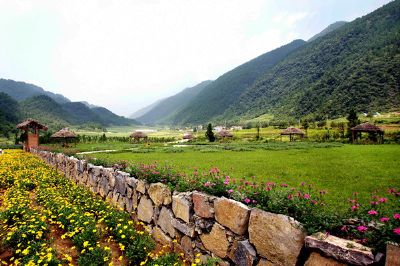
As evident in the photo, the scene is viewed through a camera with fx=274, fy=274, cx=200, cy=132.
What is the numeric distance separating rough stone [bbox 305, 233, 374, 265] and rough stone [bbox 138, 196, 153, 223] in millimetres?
4064

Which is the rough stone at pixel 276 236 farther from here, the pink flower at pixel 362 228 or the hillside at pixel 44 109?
the hillside at pixel 44 109

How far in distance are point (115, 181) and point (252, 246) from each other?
5441 mm

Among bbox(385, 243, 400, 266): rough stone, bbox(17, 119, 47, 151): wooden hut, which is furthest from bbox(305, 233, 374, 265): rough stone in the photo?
bbox(17, 119, 47, 151): wooden hut

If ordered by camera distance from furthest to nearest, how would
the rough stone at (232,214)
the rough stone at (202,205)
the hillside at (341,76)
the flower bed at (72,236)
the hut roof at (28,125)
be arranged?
1. the hillside at (341,76)
2. the hut roof at (28,125)
3. the flower bed at (72,236)
4. the rough stone at (202,205)
5. the rough stone at (232,214)

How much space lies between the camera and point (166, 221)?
5.68m

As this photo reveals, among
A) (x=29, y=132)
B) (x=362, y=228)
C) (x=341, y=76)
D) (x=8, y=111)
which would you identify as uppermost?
(x=341, y=76)

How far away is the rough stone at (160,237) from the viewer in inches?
221


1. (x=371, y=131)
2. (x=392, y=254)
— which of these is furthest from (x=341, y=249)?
(x=371, y=131)

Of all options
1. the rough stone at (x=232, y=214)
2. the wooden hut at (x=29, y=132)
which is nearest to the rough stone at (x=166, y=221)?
the rough stone at (x=232, y=214)

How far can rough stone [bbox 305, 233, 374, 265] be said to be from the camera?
100 inches

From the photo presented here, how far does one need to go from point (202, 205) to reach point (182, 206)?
0.55 meters

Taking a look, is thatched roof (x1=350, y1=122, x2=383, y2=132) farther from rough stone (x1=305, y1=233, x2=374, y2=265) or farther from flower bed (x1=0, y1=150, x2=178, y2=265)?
rough stone (x1=305, y1=233, x2=374, y2=265)

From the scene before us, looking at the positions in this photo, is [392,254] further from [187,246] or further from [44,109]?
[44,109]

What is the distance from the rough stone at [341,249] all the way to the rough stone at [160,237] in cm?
331
